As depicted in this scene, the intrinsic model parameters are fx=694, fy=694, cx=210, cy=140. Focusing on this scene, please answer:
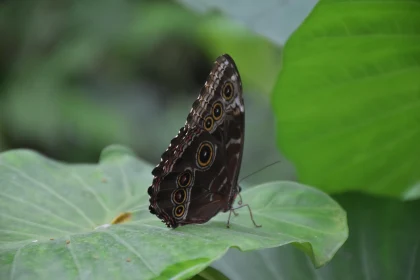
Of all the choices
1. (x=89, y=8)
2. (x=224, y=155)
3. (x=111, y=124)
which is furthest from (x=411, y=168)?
(x=89, y=8)

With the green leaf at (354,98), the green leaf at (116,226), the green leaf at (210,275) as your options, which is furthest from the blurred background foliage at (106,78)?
the green leaf at (210,275)

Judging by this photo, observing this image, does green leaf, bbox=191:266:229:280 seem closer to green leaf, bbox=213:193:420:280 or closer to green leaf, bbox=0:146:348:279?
green leaf, bbox=0:146:348:279

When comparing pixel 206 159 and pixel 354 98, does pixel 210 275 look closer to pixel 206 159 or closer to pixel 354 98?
pixel 206 159

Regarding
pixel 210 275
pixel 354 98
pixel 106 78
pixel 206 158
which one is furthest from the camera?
pixel 106 78

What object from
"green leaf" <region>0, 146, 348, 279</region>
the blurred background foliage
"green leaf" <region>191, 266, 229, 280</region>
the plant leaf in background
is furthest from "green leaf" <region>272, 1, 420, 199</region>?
the blurred background foliage

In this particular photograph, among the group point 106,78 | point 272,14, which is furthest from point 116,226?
point 106,78

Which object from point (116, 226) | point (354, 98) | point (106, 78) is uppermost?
point (354, 98)
